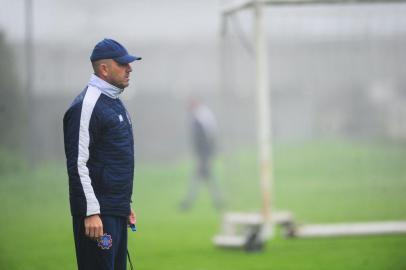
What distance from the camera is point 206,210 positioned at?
46.7 feet

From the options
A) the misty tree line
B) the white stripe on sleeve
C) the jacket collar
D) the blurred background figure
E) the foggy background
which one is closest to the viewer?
the white stripe on sleeve

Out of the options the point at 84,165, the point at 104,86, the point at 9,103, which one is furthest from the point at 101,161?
the point at 9,103

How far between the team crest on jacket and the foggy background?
4447mm

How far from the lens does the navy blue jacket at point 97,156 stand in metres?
4.96

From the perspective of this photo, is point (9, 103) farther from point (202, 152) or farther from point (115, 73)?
point (202, 152)

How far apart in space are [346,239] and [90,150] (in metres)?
5.91

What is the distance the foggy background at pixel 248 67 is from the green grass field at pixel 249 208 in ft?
1.62

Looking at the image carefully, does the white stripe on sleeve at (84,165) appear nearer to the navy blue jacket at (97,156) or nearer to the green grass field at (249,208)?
the navy blue jacket at (97,156)

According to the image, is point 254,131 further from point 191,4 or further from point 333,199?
point 191,4

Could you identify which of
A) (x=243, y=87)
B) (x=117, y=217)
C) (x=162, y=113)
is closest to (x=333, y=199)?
(x=243, y=87)

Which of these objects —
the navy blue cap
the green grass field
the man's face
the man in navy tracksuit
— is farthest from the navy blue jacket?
the green grass field

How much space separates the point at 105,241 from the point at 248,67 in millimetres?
7789

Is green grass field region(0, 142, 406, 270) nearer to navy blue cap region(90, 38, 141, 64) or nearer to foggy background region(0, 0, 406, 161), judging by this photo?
foggy background region(0, 0, 406, 161)

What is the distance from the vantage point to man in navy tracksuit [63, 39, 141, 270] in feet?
16.3
